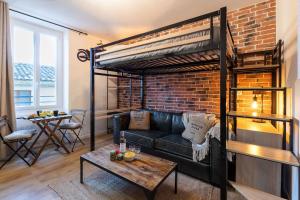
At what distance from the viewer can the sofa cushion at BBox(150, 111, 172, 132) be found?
3021 millimetres

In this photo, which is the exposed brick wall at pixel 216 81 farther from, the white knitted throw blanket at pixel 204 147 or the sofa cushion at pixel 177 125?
the white knitted throw blanket at pixel 204 147

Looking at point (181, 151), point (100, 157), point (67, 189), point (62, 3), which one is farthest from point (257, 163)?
point (62, 3)

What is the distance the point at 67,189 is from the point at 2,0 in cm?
306

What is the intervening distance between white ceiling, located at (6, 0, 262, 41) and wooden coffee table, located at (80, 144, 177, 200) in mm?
2300

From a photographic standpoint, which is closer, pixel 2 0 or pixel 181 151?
pixel 181 151

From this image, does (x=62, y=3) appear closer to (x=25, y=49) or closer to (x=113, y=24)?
(x=113, y=24)

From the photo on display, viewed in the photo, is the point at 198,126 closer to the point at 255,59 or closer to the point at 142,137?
the point at 142,137

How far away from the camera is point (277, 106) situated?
84.3 inches

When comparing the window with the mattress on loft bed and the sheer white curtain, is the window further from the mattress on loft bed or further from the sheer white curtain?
the mattress on loft bed

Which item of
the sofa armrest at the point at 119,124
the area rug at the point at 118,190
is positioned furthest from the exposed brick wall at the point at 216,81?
the area rug at the point at 118,190

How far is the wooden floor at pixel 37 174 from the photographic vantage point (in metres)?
1.72

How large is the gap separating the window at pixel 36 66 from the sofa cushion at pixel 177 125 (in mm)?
2644

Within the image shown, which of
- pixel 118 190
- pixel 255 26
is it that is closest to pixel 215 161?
pixel 118 190

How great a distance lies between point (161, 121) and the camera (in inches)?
→ 122
